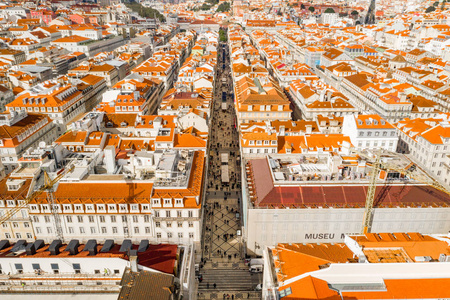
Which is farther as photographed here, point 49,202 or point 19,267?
point 49,202

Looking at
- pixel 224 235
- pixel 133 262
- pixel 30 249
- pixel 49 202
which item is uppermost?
pixel 133 262

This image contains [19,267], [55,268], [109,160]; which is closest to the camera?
[55,268]

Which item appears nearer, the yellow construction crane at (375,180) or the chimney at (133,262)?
the chimney at (133,262)

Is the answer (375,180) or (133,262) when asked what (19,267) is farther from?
(375,180)

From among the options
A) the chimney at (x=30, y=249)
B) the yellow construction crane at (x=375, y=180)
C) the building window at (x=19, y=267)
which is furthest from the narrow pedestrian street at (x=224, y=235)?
the building window at (x=19, y=267)

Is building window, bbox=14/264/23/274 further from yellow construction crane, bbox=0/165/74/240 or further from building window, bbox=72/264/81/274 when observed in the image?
yellow construction crane, bbox=0/165/74/240

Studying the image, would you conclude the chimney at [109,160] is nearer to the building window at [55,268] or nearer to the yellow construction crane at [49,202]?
the yellow construction crane at [49,202]

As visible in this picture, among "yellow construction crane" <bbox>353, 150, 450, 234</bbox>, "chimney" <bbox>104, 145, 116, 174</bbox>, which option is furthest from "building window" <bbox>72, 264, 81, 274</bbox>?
"yellow construction crane" <bbox>353, 150, 450, 234</bbox>

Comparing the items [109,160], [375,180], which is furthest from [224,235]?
[375,180]

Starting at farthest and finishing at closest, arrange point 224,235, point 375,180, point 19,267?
1. point 224,235
2. point 375,180
3. point 19,267
